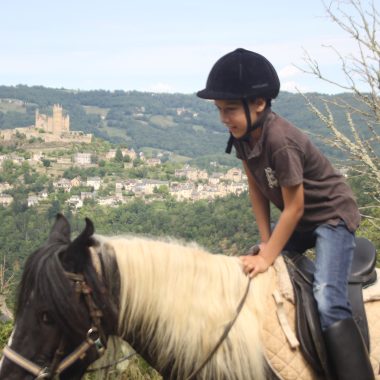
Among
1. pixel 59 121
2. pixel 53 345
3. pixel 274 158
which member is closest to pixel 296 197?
pixel 274 158

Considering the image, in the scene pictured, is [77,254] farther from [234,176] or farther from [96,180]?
[234,176]

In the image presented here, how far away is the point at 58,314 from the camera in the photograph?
2.24m

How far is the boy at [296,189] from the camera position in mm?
2477

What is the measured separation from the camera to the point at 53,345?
7.47 ft

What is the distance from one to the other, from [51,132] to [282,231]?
143m

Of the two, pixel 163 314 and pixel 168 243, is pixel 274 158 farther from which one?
pixel 163 314

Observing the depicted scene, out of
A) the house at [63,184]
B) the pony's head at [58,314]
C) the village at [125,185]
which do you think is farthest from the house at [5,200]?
the pony's head at [58,314]

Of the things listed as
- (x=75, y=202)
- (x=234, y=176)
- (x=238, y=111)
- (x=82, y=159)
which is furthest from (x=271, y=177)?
(x=234, y=176)

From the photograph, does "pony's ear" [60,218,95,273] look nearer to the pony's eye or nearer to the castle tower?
the pony's eye

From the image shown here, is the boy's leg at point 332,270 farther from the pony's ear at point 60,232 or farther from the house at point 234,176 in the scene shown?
the house at point 234,176

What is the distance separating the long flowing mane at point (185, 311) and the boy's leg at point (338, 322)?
26 centimetres

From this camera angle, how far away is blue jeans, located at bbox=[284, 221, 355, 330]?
2.48 meters

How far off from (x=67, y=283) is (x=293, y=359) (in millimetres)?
975

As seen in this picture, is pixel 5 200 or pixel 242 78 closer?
pixel 242 78
